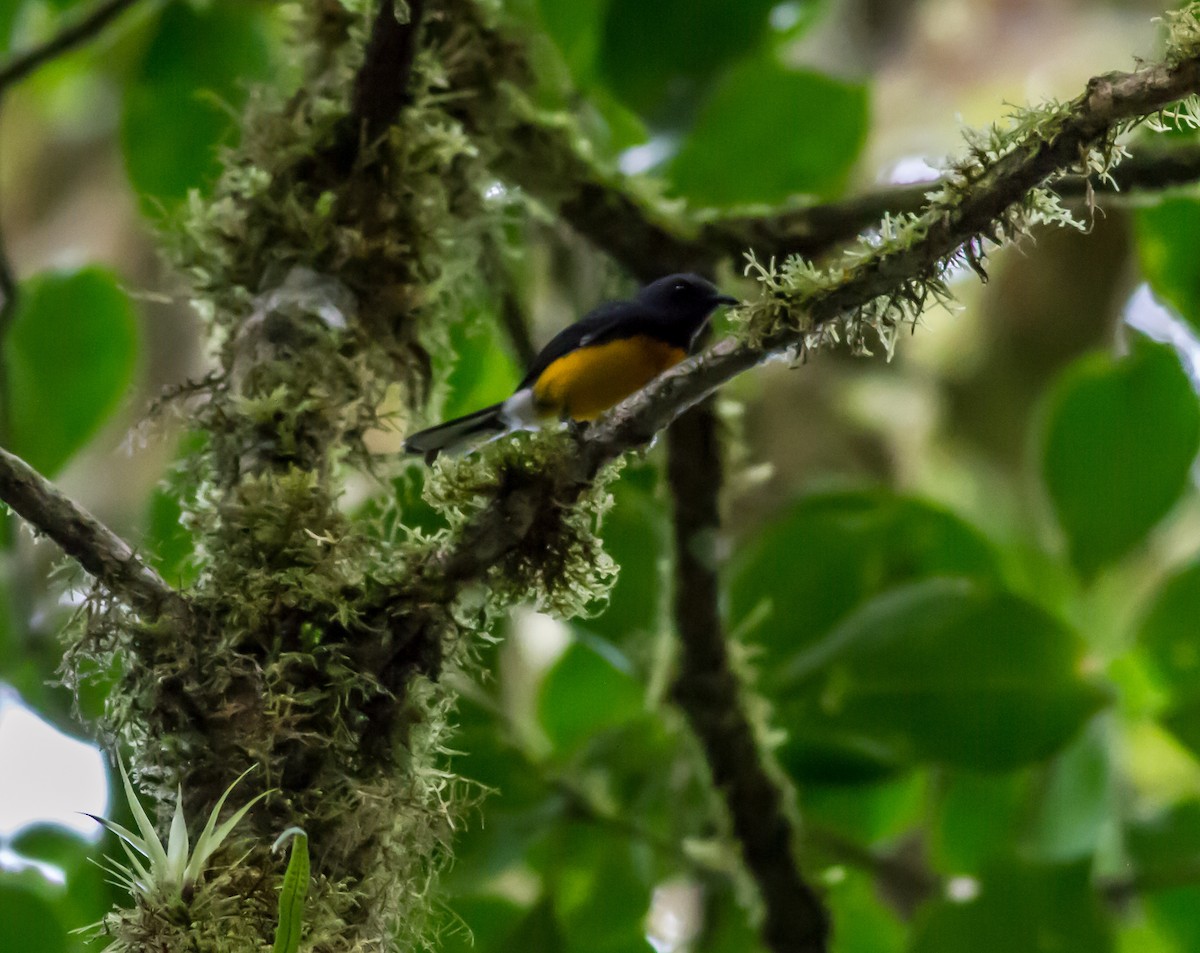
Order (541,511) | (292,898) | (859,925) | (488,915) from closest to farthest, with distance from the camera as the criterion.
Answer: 1. (292,898)
2. (541,511)
3. (488,915)
4. (859,925)

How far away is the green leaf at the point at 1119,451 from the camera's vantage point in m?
1.89

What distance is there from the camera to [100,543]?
98 centimetres

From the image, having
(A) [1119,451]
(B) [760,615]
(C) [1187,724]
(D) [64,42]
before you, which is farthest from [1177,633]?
(D) [64,42]

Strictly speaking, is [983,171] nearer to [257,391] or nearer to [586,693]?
[257,391]

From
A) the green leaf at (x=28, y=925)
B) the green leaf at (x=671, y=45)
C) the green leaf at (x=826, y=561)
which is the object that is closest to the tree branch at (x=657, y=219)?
the green leaf at (x=671, y=45)

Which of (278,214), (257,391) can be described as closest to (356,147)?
(278,214)

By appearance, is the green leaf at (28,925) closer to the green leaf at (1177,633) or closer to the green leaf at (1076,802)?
the green leaf at (1076,802)

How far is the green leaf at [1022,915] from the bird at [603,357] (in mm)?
893

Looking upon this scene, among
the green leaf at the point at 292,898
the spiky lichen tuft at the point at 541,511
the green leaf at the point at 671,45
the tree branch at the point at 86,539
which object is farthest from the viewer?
the green leaf at the point at 671,45

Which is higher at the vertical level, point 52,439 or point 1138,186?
point 1138,186

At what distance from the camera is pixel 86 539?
38.2 inches

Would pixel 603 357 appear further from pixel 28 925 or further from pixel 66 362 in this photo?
pixel 28 925

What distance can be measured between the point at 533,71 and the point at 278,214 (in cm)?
54

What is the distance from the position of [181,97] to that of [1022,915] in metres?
1.81
